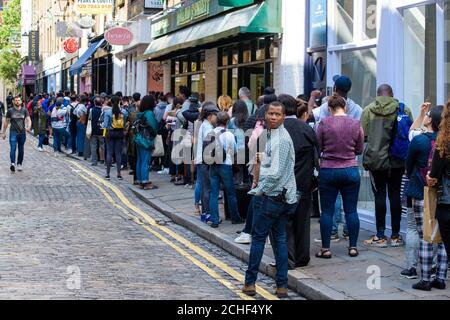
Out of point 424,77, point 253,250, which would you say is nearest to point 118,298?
point 253,250

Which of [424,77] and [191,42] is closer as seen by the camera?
[424,77]

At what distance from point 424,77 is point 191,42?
379 inches

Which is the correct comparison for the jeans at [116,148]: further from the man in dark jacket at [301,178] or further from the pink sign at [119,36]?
the man in dark jacket at [301,178]

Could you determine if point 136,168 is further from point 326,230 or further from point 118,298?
point 118,298

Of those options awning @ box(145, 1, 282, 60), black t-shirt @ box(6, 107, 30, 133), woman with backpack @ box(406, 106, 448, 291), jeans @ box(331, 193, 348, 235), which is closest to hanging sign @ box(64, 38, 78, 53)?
awning @ box(145, 1, 282, 60)

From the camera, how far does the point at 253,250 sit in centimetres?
737

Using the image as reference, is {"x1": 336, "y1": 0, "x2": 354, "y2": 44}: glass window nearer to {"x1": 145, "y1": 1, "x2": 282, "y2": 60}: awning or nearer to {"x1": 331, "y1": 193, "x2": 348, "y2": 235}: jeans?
{"x1": 145, "y1": 1, "x2": 282, "y2": 60}: awning

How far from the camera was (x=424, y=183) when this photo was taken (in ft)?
24.2

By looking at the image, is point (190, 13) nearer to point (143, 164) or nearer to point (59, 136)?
point (59, 136)

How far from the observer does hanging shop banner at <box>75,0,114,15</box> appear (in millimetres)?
28297

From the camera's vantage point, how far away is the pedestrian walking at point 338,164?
8.70m

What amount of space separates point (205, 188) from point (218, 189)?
0.52 m

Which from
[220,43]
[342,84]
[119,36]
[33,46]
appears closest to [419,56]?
[342,84]

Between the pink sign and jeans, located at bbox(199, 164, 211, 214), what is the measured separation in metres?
15.4
